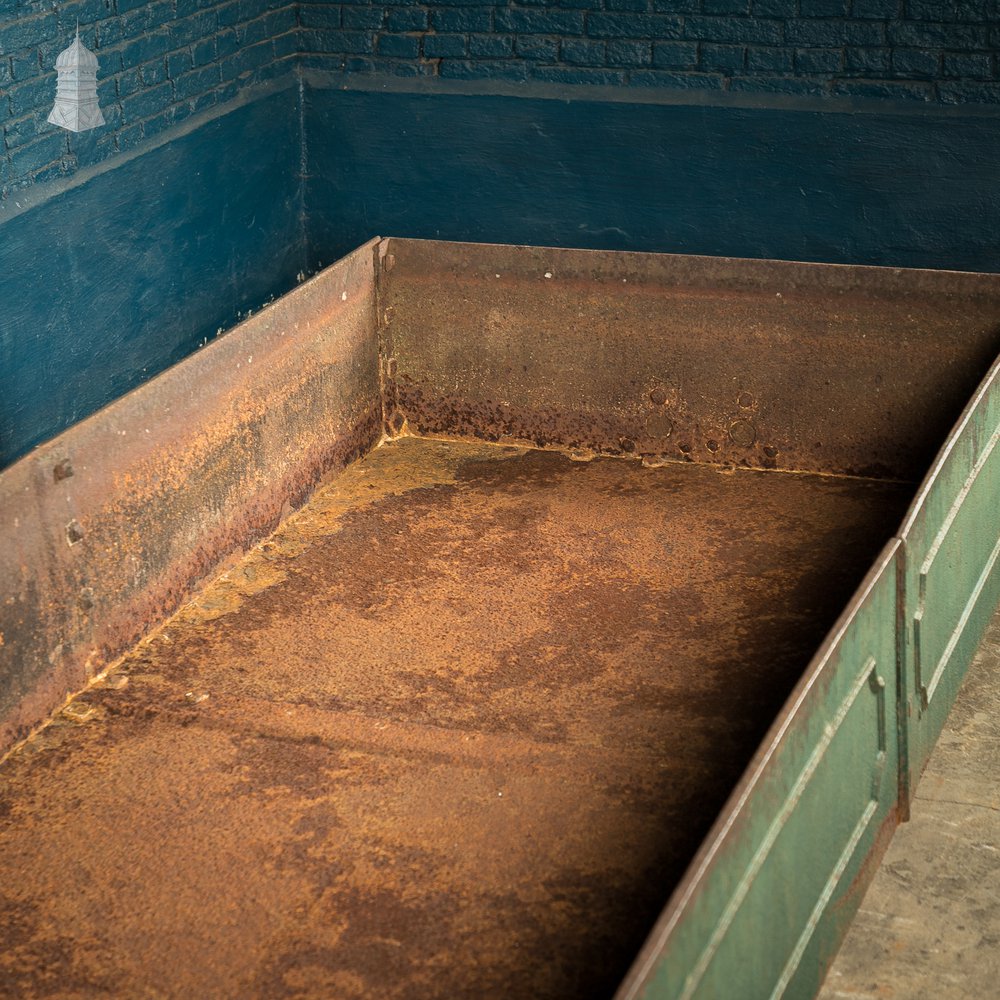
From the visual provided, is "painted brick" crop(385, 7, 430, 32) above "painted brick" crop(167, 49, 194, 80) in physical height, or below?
above

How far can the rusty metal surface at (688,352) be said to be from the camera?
3.72 metres

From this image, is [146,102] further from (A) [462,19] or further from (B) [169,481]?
(B) [169,481]

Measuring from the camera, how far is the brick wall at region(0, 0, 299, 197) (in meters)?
3.89

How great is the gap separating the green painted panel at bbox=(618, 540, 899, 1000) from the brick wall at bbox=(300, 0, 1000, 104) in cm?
261

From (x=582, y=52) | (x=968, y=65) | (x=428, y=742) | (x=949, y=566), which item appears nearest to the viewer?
(x=428, y=742)

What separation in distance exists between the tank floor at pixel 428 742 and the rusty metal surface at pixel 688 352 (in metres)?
0.19

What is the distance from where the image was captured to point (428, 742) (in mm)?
2705

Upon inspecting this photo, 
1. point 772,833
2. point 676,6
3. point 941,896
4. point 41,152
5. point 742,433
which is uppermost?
point 676,6

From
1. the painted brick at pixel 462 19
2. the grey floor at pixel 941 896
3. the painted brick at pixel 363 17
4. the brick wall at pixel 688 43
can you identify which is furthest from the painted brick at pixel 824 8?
the grey floor at pixel 941 896

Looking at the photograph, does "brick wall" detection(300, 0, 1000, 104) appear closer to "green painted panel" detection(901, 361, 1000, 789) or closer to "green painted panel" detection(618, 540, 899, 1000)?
"green painted panel" detection(901, 361, 1000, 789)

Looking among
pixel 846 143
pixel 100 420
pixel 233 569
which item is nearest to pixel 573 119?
pixel 846 143

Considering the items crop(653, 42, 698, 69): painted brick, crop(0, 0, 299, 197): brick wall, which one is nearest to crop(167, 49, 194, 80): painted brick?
crop(0, 0, 299, 197): brick wall

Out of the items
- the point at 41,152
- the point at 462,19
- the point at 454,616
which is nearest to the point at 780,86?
the point at 462,19

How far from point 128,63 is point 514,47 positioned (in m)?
1.32
